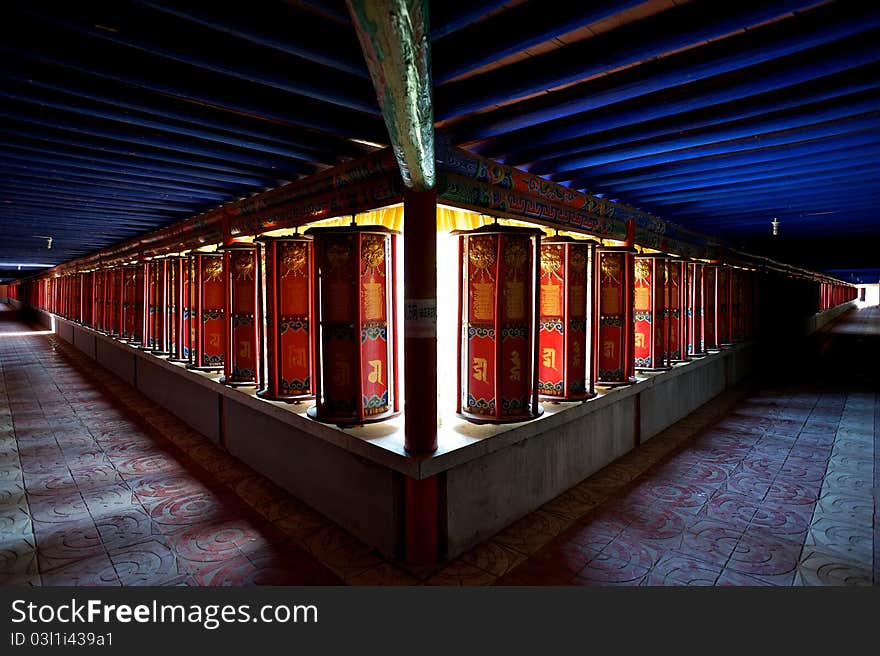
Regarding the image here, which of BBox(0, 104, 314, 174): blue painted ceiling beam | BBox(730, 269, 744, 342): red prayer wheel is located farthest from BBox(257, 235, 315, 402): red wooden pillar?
Result: BBox(730, 269, 744, 342): red prayer wheel

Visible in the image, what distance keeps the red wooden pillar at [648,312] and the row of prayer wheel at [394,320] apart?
14mm

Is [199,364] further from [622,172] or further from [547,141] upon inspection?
[622,172]

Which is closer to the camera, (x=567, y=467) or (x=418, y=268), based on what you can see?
(x=418, y=268)

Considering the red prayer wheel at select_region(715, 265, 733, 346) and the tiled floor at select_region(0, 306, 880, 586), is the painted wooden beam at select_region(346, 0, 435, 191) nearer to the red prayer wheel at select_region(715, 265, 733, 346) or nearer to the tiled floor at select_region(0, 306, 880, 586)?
the tiled floor at select_region(0, 306, 880, 586)

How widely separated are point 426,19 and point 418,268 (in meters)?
1.85

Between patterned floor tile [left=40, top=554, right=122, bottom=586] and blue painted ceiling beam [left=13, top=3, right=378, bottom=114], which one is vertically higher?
blue painted ceiling beam [left=13, top=3, right=378, bottom=114]

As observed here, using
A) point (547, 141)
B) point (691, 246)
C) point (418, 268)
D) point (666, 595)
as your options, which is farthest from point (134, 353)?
point (691, 246)

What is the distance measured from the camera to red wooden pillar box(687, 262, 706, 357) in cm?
749

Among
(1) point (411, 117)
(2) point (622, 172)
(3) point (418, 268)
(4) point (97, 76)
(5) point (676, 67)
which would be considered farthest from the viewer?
(2) point (622, 172)

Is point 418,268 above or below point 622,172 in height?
below

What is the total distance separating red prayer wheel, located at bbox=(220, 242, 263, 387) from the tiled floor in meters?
0.97

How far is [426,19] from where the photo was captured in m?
1.48

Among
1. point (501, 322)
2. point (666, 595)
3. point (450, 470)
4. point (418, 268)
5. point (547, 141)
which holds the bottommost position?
point (666, 595)

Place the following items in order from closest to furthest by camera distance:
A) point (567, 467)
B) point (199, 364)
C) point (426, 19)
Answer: point (426, 19), point (567, 467), point (199, 364)
